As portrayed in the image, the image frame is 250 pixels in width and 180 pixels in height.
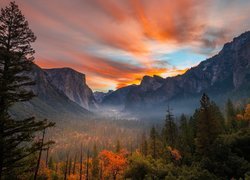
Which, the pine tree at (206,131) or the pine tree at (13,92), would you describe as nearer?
the pine tree at (13,92)

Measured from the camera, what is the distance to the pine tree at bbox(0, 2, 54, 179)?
54.2 feet

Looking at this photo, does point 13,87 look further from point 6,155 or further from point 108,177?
point 108,177

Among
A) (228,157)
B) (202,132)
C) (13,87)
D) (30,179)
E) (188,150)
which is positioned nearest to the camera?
(13,87)

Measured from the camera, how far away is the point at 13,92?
17.7 metres

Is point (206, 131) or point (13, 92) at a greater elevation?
point (13, 92)

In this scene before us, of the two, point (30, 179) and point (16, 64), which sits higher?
point (16, 64)

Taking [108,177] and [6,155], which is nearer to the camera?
[6,155]

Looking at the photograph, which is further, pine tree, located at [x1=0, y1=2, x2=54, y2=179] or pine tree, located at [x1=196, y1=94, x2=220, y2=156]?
pine tree, located at [x1=196, y1=94, x2=220, y2=156]

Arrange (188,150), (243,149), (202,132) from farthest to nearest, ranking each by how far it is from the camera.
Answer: (188,150) → (202,132) → (243,149)

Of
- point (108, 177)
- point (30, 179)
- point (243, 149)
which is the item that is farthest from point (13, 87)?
point (108, 177)

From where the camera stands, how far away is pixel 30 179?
3122 cm

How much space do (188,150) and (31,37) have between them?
57.0 metres

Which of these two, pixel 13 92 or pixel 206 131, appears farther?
pixel 206 131

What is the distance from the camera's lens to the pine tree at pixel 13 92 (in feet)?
54.2
